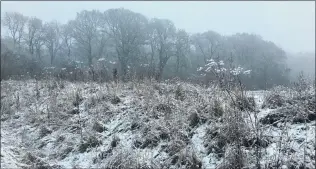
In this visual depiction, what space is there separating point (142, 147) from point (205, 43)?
41816 millimetres

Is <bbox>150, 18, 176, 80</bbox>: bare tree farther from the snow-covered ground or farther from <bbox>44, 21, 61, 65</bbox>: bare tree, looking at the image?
the snow-covered ground

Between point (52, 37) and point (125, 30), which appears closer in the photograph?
point (125, 30)

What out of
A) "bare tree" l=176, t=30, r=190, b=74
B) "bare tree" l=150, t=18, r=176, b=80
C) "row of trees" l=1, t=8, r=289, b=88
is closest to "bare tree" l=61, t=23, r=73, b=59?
"row of trees" l=1, t=8, r=289, b=88

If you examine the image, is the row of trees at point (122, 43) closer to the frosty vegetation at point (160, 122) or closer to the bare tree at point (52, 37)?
the bare tree at point (52, 37)

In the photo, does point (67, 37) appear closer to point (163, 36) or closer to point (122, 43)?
point (122, 43)

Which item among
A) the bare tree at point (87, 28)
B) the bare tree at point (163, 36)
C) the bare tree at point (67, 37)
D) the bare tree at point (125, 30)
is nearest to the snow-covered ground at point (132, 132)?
the bare tree at point (125, 30)

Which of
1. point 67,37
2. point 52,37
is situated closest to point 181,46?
point 67,37

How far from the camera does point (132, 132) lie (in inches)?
255

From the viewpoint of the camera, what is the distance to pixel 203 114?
19.3 feet

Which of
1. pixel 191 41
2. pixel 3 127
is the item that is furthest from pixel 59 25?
pixel 3 127

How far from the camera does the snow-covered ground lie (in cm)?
462

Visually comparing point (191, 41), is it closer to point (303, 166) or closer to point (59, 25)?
point (59, 25)

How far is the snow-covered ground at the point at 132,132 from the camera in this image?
15.2 ft

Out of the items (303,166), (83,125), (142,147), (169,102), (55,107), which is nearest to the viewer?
(303,166)
